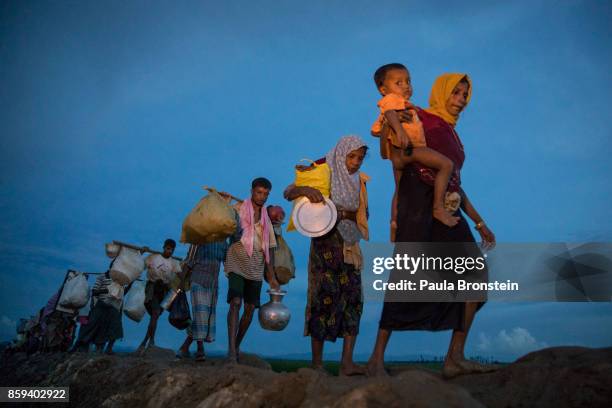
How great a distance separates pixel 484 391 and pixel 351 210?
7.14 ft

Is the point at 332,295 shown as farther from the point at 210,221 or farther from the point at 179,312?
the point at 179,312

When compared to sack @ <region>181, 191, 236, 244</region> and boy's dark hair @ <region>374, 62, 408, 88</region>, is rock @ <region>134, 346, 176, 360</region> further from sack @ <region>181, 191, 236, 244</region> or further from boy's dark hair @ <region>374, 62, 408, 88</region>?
boy's dark hair @ <region>374, 62, 408, 88</region>

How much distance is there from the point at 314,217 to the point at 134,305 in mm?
6227

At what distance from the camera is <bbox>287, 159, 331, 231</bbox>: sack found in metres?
4.75

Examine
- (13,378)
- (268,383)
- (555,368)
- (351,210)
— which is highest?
(351,210)

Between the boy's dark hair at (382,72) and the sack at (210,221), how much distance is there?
7.82 ft

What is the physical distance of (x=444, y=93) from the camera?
412 centimetres

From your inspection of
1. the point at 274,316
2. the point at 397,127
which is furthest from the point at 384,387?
the point at 274,316

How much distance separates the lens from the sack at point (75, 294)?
10016 mm

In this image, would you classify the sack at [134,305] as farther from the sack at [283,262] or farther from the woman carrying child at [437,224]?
the woman carrying child at [437,224]

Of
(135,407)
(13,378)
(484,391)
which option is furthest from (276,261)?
(13,378)

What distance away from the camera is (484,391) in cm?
284

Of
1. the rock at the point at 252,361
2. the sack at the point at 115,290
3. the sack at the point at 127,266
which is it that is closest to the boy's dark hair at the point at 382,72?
the rock at the point at 252,361

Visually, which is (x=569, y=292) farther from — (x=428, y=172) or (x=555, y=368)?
(x=555, y=368)
